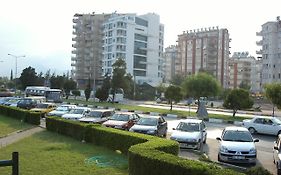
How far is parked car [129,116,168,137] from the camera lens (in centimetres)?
2030

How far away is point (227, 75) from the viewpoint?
136625mm

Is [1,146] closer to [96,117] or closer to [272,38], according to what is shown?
[96,117]

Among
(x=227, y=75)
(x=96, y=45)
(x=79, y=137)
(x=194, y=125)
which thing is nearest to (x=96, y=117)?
(x=79, y=137)

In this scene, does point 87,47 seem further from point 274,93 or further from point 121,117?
point 121,117

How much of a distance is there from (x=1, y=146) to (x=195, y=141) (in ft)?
30.1

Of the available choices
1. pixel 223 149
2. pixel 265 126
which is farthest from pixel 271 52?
pixel 223 149

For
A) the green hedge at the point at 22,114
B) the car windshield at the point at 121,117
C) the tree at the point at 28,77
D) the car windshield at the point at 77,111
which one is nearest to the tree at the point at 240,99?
the car windshield at the point at 77,111

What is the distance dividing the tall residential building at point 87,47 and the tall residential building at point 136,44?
21.6 ft

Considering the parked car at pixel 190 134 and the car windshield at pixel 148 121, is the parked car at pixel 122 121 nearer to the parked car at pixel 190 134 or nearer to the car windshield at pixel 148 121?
the car windshield at pixel 148 121

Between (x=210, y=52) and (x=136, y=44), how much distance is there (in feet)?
96.9

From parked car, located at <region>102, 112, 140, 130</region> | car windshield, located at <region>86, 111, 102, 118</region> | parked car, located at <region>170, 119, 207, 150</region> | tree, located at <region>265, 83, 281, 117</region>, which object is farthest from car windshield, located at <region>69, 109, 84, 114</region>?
tree, located at <region>265, 83, 281, 117</region>

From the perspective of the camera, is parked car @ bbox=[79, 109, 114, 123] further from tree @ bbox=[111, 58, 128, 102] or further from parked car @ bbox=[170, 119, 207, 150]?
tree @ bbox=[111, 58, 128, 102]

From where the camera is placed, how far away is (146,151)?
11.0 meters

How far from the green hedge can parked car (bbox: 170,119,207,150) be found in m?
12.4
